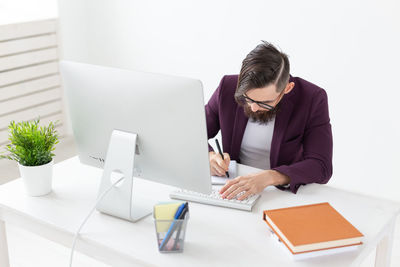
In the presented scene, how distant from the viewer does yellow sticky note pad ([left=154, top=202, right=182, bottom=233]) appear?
1327 millimetres

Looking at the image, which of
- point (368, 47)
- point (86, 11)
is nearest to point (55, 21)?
point (86, 11)

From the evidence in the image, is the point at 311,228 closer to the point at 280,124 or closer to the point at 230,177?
the point at 230,177

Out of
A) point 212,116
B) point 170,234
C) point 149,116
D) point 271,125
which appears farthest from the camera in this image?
point 212,116

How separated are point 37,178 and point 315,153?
3.22 ft

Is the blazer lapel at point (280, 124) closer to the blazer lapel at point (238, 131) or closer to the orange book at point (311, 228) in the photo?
the blazer lapel at point (238, 131)

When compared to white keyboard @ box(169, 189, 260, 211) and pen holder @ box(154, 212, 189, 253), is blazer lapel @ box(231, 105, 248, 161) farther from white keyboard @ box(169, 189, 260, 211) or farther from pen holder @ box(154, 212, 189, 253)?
pen holder @ box(154, 212, 189, 253)

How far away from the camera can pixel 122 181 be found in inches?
60.8

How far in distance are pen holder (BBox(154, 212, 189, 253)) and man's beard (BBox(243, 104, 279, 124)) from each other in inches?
28.7

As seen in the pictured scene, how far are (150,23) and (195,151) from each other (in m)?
2.36

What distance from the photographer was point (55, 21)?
3.69 metres

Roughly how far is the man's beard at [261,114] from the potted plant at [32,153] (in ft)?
2.46

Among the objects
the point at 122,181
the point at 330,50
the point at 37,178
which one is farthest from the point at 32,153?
the point at 330,50

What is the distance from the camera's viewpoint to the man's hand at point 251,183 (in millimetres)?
1607

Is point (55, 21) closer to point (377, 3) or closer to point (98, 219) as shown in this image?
point (377, 3)
